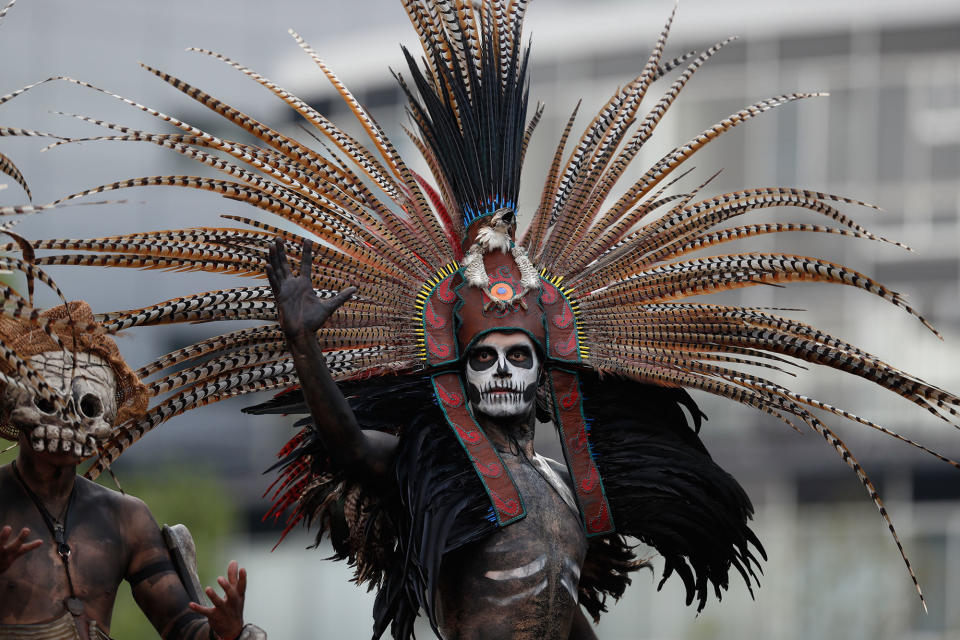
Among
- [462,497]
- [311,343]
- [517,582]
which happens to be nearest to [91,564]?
[311,343]

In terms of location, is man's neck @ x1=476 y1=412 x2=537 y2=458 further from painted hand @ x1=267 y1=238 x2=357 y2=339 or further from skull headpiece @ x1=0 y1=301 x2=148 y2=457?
skull headpiece @ x1=0 y1=301 x2=148 y2=457

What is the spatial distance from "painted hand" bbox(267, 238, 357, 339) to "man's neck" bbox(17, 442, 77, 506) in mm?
891

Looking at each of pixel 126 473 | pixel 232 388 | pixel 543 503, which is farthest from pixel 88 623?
pixel 126 473

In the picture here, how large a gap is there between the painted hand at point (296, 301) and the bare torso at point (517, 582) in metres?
1.16

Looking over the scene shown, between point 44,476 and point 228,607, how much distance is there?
2.61ft

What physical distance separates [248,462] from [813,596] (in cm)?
998

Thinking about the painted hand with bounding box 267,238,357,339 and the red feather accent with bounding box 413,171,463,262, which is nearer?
the painted hand with bounding box 267,238,357,339

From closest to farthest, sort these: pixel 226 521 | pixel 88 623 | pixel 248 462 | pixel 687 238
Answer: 1. pixel 88 623
2. pixel 687 238
3. pixel 226 521
4. pixel 248 462

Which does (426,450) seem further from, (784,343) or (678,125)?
(678,125)

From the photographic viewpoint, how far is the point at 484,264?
6547 millimetres

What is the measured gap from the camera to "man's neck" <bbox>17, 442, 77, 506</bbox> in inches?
217

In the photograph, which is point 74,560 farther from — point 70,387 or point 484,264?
point 484,264

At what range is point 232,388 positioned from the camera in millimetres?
6180

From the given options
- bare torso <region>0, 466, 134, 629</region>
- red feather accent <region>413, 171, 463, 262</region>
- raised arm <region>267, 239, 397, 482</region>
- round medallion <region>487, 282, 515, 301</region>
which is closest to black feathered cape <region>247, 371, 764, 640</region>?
raised arm <region>267, 239, 397, 482</region>
